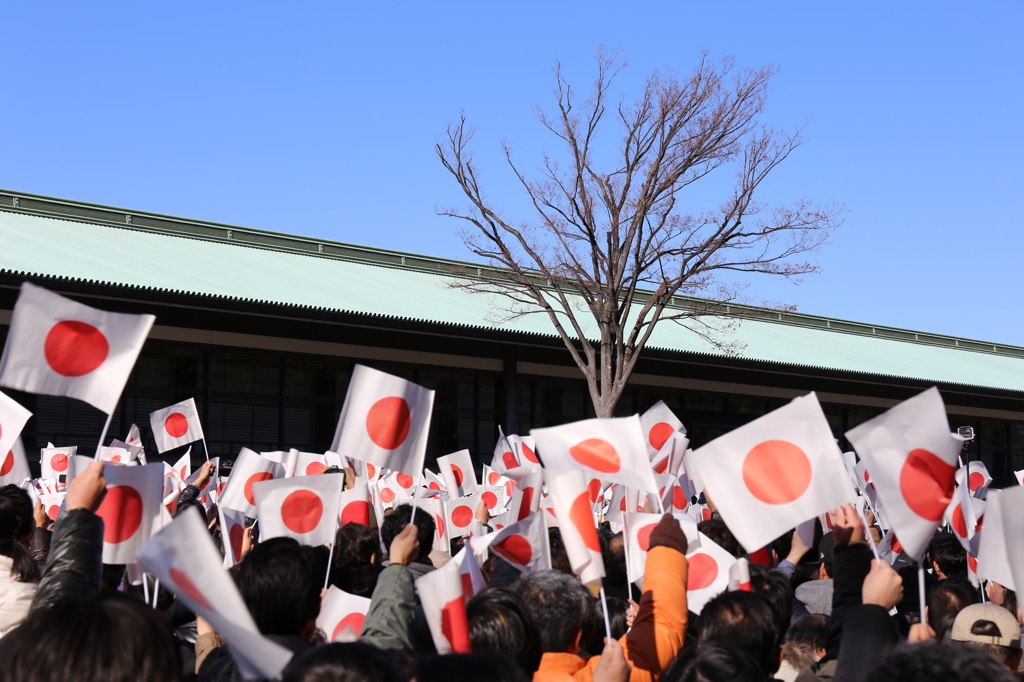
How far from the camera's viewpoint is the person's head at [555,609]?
343 centimetres

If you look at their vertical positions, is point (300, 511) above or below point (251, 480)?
below

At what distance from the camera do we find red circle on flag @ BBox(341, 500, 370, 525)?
7328 mm

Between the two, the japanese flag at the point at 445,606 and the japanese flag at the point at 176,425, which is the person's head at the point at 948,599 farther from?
the japanese flag at the point at 176,425

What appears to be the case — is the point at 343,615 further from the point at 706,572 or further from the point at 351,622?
the point at 706,572

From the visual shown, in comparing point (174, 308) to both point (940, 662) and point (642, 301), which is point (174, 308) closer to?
point (642, 301)

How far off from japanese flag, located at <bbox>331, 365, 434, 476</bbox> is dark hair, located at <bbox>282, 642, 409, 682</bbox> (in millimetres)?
3591

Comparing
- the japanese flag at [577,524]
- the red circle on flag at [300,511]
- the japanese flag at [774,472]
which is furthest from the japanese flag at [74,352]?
the japanese flag at [774,472]

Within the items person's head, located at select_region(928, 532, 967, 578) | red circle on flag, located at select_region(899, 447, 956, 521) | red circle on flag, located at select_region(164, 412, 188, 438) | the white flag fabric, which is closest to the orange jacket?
red circle on flag, located at select_region(899, 447, 956, 521)

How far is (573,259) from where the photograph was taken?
2019 centimetres

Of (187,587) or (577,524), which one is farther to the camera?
(577,524)

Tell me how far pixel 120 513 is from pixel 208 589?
3.19m

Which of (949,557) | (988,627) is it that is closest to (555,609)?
(988,627)

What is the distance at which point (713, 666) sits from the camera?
2.58 metres

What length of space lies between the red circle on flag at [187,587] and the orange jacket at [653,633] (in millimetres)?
1362
